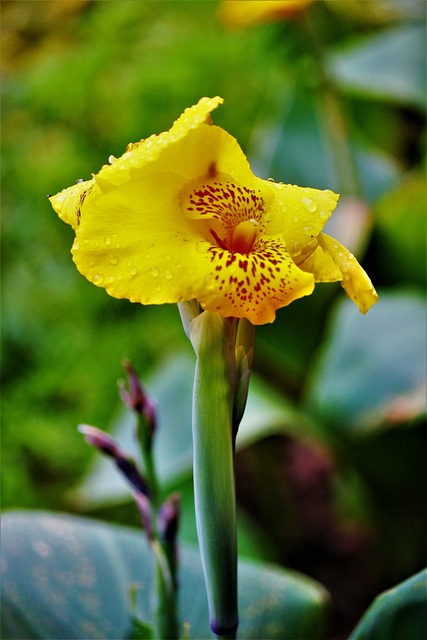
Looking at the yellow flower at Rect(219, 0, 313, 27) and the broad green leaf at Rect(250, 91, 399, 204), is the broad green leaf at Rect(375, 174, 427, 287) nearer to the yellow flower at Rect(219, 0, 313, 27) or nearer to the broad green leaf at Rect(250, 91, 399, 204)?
the broad green leaf at Rect(250, 91, 399, 204)

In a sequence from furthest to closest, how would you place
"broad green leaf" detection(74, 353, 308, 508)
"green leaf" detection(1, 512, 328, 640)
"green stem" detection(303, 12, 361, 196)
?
"green stem" detection(303, 12, 361, 196) → "broad green leaf" detection(74, 353, 308, 508) → "green leaf" detection(1, 512, 328, 640)

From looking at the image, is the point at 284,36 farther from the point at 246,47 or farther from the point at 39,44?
the point at 39,44

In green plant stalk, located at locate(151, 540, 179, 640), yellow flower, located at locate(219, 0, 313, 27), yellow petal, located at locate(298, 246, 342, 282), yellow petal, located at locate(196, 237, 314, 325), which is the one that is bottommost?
green plant stalk, located at locate(151, 540, 179, 640)

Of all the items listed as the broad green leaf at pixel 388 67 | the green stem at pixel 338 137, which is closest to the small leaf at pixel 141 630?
the green stem at pixel 338 137

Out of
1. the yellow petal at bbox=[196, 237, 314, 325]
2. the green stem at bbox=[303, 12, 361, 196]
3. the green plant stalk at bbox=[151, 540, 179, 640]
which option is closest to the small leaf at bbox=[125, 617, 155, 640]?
the green plant stalk at bbox=[151, 540, 179, 640]

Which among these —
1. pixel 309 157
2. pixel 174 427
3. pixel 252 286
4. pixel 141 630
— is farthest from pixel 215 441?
pixel 309 157

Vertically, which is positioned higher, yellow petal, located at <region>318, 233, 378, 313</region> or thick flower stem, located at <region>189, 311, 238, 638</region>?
yellow petal, located at <region>318, 233, 378, 313</region>
